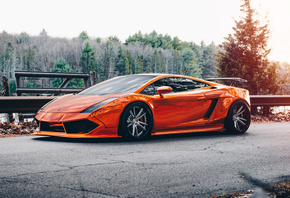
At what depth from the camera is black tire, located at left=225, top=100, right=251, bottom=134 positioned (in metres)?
7.81

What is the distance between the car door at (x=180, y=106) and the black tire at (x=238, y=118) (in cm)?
61

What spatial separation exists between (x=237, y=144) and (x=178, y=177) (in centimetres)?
278

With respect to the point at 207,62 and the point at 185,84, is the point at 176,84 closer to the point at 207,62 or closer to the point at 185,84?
the point at 185,84

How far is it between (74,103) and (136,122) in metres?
1.12

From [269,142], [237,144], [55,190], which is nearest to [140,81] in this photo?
[237,144]

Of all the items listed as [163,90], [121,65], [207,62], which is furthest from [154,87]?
[207,62]

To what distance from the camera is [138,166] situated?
15.1 feet

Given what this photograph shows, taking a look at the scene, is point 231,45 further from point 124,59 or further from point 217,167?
point 124,59

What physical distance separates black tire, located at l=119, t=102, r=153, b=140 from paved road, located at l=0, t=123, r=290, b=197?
0.55ft

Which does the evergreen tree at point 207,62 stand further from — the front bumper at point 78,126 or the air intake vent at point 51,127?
the front bumper at point 78,126

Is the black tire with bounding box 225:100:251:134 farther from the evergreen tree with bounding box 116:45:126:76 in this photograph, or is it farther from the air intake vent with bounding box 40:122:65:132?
the evergreen tree with bounding box 116:45:126:76

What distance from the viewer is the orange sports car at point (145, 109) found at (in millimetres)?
6184

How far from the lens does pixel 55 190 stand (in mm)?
3465

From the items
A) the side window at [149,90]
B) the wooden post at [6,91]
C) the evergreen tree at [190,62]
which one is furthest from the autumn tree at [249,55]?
the evergreen tree at [190,62]
